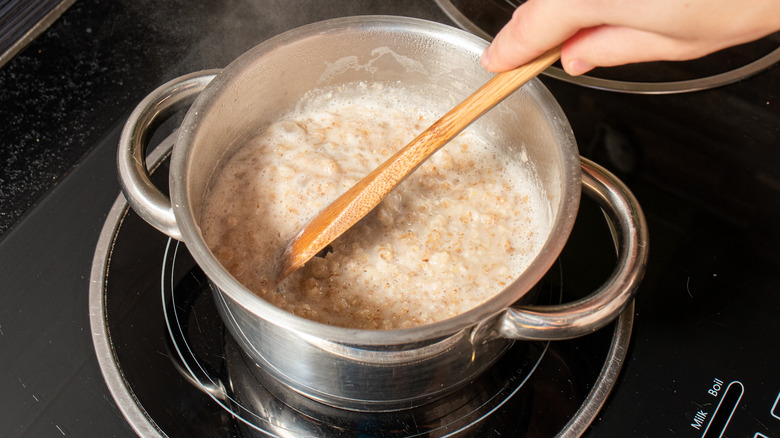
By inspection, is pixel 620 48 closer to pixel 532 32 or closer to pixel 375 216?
pixel 532 32

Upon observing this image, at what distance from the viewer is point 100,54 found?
3.63 feet

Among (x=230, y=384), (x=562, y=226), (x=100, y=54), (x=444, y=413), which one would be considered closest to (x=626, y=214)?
(x=562, y=226)

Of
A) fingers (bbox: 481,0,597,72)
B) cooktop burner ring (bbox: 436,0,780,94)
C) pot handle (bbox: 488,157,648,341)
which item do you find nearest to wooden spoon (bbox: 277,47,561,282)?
fingers (bbox: 481,0,597,72)

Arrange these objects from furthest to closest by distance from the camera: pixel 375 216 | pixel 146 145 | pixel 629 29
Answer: pixel 375 216 → pixel 146 145 → pixel 629 29

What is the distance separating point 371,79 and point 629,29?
1.65 ft

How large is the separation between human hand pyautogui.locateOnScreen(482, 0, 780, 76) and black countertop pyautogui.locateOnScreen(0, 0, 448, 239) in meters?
0.57

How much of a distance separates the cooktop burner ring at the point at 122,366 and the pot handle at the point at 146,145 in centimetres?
22

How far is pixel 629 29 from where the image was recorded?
588mm

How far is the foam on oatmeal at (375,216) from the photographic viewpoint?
32.8 inches

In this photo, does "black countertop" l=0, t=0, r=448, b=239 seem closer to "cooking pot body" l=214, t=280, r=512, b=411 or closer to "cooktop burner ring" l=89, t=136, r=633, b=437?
"cooktop burner ring" l=89, t=136, r=633, b=437

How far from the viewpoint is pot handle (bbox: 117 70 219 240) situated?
698mm

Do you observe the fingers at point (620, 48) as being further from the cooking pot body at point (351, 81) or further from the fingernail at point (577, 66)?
the cooking pot body at point (351, 81)

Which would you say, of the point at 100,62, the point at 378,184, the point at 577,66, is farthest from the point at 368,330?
the point at 100,62

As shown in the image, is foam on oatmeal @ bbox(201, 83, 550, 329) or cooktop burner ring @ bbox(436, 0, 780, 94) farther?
cooktop burner ring @ bbox(436, 0, 780, 94)
